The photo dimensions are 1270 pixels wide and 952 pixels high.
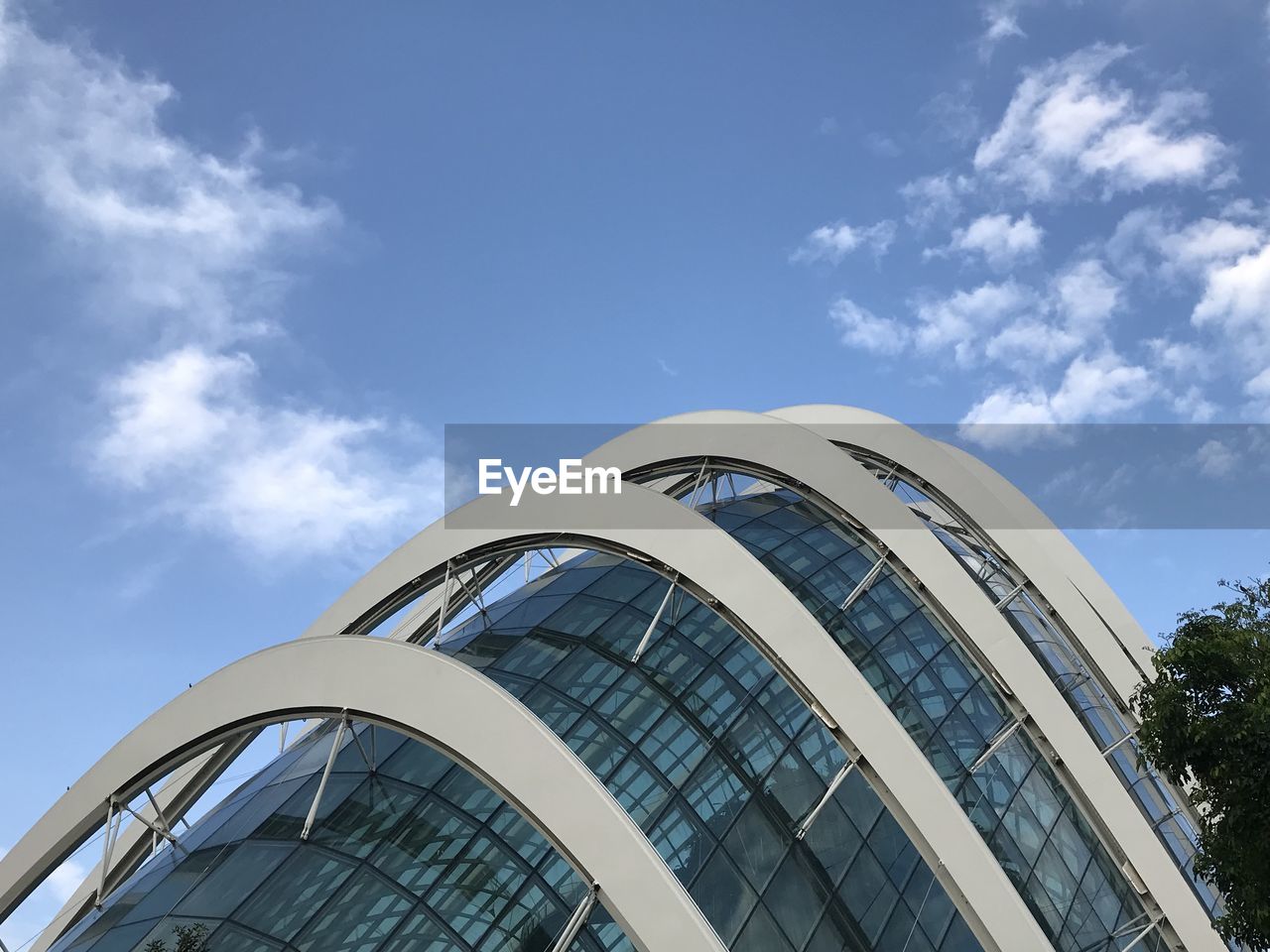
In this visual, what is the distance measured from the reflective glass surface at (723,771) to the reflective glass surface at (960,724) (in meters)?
3.31

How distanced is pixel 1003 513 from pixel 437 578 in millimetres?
16201

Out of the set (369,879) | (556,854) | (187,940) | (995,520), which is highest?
(995,520)

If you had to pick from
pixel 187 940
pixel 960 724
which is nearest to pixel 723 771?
pixel 960 724

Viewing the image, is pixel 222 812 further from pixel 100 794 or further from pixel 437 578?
pixel 437 578

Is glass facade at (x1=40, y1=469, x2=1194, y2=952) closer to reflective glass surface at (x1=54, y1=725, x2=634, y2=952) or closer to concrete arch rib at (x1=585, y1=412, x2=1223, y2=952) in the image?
reflective glass surface at (x1=54, y1=725, x2=634, y2=952)

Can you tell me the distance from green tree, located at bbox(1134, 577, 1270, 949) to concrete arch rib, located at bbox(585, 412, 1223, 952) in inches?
181

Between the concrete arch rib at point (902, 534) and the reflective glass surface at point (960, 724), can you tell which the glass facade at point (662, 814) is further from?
the concrete arch rib at point (902, 534)

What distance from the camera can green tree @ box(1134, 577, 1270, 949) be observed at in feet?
46.7

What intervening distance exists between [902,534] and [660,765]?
9.89 m

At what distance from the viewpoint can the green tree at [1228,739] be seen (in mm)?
14234

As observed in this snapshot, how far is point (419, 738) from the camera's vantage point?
13758 mm

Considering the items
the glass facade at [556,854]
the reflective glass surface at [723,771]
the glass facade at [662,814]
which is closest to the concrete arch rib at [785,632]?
the glass facade at [662,814]

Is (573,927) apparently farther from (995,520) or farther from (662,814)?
(995,520)

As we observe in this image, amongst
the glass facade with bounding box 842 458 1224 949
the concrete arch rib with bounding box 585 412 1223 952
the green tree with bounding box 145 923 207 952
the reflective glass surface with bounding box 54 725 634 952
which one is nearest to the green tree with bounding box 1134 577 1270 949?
the concrete arch rib with bounding box 585 412 1223 952
